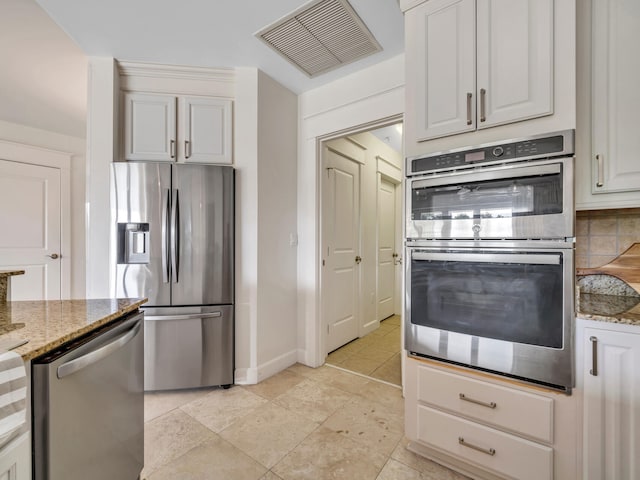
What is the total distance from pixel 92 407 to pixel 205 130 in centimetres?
205

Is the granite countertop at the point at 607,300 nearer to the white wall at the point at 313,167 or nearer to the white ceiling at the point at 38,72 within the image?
the white wall at the point at 313,167

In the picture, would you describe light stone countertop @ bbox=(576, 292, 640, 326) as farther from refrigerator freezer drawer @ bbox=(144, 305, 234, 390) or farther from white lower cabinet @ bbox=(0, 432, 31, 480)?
refrigerator freezer drawer @ bbox=(144, 305, 234, 390)

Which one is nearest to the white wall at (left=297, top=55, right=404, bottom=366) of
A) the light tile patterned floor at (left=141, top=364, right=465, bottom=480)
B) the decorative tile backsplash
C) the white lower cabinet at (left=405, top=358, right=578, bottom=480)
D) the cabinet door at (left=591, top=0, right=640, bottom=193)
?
the light tile patterned floor at (left=141, top=364, right=465, bottom=480)

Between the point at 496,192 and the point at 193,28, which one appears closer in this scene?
the point at 496,192

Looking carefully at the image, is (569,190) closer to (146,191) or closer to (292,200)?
(292,200)

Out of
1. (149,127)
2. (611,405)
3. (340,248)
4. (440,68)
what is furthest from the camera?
(340,248)

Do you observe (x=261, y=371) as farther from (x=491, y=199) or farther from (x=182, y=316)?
(x=491, y=199)

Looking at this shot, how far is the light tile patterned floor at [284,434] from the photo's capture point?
1.46 meters

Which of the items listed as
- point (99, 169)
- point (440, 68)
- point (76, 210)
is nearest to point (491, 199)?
point (440, 68)

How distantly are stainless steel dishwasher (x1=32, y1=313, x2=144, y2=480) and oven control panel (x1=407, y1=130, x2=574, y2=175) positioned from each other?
1522 millimetres

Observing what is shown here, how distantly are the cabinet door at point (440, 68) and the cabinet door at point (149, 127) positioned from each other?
6.11 feet

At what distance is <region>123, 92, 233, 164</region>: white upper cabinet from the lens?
2.29m

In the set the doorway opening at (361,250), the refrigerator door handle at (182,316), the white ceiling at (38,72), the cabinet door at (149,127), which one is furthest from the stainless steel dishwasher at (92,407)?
the white ceiling at (38,72)

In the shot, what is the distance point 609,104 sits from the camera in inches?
50.3
